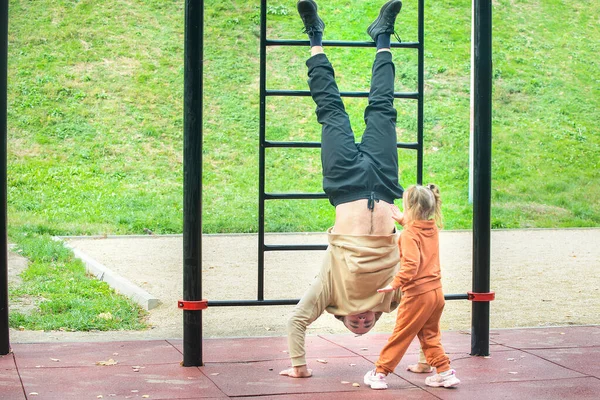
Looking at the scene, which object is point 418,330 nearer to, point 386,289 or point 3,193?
point 386,289

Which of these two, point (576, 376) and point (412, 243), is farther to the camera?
point (576, 376)

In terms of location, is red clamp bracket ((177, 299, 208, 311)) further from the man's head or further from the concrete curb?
the concrete curb

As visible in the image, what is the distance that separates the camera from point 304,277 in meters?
10.6

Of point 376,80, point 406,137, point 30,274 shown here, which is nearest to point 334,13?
point 406,137

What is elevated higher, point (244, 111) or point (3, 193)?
point (244, 111)

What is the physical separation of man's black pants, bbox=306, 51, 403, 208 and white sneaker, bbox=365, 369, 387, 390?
95 centimetres

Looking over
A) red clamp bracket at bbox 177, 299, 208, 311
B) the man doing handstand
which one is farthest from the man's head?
red clamp bracket at bbox 177, 299, 208, 311

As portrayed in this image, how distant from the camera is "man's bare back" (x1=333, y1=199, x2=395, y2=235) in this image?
495 cm

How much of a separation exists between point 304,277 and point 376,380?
5.79 meters

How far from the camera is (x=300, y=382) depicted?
16.4ft

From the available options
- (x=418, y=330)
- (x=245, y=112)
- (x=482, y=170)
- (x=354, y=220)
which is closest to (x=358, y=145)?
(x=354, y=220)

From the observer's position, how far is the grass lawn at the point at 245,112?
19984 millimetres

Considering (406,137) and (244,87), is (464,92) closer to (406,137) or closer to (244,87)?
(406,137)

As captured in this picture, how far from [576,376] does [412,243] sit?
1378mm
